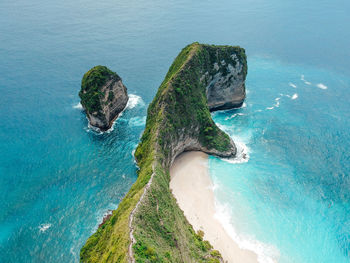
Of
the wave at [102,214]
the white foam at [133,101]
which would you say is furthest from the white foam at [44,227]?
the white foam at [133,101]

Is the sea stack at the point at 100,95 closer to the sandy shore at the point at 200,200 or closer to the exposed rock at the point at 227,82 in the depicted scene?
the sandy shore at the point at 200,200

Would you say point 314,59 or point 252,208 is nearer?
point 252,208

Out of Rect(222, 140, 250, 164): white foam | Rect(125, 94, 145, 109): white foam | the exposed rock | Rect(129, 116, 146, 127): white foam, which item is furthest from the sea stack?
Rect(222, 140, 250, 164): white foam

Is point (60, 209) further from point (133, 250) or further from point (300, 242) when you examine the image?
point (300, 242)

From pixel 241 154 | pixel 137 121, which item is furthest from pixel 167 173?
pixel 137 121

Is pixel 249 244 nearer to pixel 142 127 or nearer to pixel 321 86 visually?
pixel 142 127

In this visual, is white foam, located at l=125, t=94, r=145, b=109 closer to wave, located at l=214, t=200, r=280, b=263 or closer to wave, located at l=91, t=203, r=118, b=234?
wave, located at l=91, t=203, r=118, b=234

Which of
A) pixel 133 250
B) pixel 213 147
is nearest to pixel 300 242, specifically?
pixel 213 147

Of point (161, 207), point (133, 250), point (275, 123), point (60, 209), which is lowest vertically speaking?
point (60, 209)
